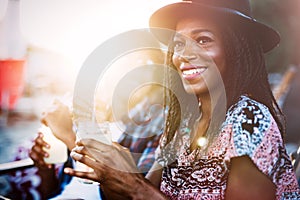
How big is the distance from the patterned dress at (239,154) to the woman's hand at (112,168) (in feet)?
0.43

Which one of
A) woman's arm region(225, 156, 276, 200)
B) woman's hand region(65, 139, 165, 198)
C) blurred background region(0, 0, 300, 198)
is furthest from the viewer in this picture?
blurred background region(0, 0, 300, 198)

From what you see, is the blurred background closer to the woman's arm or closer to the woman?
the woman

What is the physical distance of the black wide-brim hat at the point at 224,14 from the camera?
1277mm

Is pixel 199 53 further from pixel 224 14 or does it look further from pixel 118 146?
pixel 118 146

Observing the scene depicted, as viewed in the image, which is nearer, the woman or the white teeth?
the woman

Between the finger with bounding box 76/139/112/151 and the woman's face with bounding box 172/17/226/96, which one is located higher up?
the woman's face with bounding box 172/17/226/96

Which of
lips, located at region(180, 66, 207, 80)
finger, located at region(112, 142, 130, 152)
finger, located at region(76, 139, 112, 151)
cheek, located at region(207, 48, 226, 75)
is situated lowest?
finger, located at region(112, 142, 130, 152)

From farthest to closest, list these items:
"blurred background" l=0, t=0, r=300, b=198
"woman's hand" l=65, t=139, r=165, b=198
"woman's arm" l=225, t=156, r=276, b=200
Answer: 1. "blurred background" l=0, t=0, r=300, b=198
2. "woman's hand" l=65, t=139, r=165, b=198
3. "woman's arm" l=225, t=156, r=276, b=200

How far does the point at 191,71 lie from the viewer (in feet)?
4.32

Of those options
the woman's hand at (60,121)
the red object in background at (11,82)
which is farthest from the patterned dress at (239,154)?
the red object in background at (11,82)

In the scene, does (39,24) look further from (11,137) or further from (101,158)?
(101,158)

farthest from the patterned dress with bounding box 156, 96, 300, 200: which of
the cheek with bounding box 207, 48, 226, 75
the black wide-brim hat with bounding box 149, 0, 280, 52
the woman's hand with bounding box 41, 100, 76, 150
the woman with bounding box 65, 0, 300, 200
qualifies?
the woman's hand with bounding box 41, 100, 76, 150

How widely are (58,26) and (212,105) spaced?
2.06 feet

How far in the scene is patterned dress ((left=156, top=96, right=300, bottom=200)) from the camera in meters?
1.17
